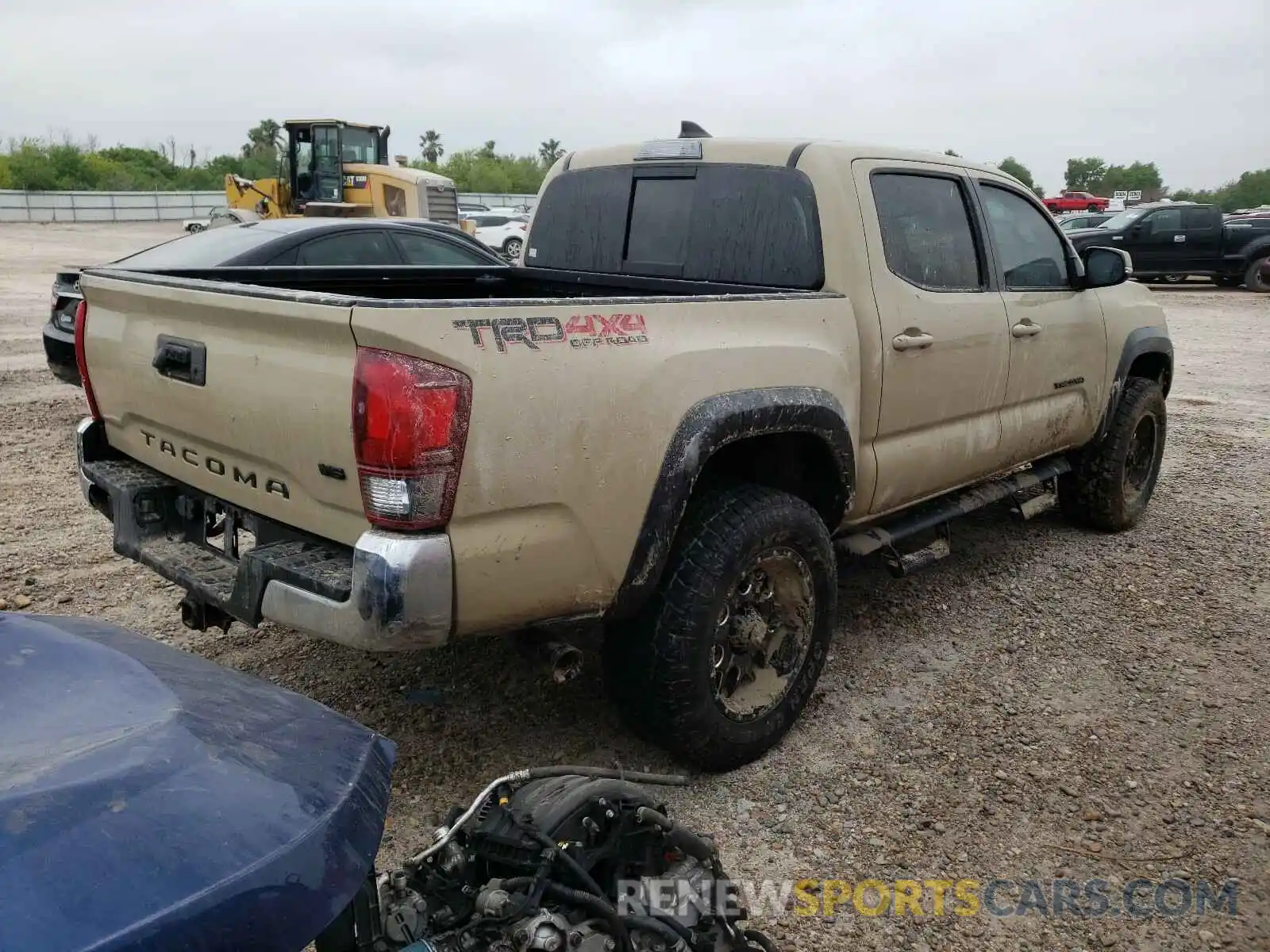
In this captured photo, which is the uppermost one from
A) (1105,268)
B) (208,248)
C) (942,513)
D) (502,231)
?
(1105,268)

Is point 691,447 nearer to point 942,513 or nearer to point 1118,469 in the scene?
point 942,513

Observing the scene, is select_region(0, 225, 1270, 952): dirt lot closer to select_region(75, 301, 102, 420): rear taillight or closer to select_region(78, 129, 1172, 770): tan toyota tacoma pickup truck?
select_region(78, 129, 1172, 770): tan toyota tacoma pickup truck

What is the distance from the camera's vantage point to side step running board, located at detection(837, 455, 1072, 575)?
4191 millimetres

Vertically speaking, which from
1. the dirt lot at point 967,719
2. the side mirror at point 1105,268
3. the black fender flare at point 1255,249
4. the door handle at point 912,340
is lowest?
the dirt lot at point 967,719

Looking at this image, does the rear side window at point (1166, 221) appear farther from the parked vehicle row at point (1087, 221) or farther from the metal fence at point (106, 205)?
the metal fence at point (106, 205)

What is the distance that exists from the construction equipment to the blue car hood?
63.3ft

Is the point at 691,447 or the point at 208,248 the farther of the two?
the point at 208,248

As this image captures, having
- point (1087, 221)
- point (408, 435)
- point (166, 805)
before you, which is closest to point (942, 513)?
point (408, 435)

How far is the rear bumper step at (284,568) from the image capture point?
2547 mm

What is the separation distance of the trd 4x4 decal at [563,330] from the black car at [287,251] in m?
4.71

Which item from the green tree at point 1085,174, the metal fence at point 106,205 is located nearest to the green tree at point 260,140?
the metal fence at point 106,205

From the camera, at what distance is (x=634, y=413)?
2.92 m

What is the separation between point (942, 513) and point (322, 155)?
743 inches

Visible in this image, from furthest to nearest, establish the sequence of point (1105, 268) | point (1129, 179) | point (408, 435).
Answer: point (1129, 179) < point (1105, 268) < point (408, 435)
